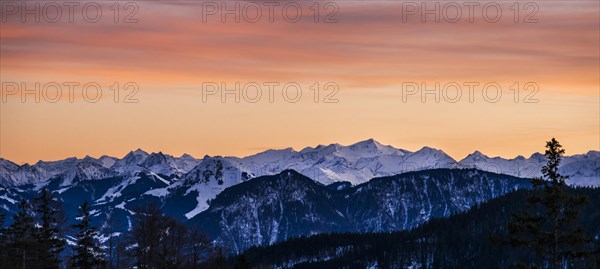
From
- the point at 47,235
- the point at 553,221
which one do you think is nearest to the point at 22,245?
the point at 47,235

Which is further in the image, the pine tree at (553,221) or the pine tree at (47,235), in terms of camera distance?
the pine tree at (47,235)

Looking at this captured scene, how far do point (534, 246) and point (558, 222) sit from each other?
1.78 metres

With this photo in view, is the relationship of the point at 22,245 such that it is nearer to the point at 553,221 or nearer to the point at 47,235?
the point at 47,235

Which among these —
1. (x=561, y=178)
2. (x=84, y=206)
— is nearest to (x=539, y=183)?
(x=561, y=178)

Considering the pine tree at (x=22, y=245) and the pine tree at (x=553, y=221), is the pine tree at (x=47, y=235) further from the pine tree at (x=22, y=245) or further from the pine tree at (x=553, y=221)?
the pine tree at (x=553, y=221)

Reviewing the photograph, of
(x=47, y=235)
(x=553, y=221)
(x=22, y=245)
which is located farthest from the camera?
(x=47, y=235)

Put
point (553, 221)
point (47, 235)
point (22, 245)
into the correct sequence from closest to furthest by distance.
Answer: point (553, 221), point (22, 245), point (47, 235)

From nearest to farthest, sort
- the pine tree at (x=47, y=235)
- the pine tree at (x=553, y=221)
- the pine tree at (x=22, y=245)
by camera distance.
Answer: the pine tree at (x=553, y=221), the pine tree at (x=47, y=235), the pine tree at (x=22, y=245)

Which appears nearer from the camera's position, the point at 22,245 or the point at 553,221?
the point at 553,221

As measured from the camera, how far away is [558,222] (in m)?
51.8

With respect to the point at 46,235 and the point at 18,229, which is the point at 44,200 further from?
the point at 18,229

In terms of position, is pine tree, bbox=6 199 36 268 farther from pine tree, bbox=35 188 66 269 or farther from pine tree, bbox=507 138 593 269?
pine tree, bbox=507 138 593 269

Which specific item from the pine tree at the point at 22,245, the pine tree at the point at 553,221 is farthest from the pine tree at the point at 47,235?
the pine tree at the point at 553,221

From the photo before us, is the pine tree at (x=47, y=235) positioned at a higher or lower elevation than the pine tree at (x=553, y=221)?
lower
